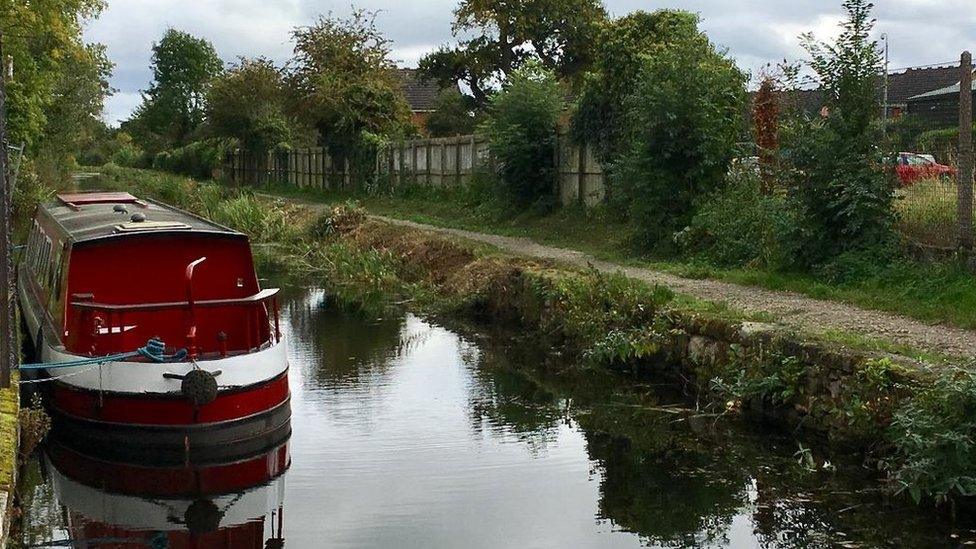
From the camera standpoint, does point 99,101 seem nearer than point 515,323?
No

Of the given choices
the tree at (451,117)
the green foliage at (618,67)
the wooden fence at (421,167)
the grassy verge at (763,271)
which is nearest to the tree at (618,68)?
the green foliage at (618,67)

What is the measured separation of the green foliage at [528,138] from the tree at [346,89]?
44.7ft

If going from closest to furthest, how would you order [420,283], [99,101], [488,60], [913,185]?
[913,185]
[420,283]
[488,60]
[99,101]

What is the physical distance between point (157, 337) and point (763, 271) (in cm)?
796

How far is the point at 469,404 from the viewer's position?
12797mm

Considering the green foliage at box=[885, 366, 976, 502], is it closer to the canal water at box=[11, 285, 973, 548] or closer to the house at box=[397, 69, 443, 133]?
the canal water at box=[11, 285, 973, 548]

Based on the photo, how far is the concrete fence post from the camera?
12867 millimetres

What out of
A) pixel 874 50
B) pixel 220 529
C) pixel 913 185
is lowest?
pixel 220 529

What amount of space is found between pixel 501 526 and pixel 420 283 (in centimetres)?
1205

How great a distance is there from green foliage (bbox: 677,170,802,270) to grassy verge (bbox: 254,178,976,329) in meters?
0.28

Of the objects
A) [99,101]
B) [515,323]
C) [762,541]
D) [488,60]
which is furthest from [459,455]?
[99,101]

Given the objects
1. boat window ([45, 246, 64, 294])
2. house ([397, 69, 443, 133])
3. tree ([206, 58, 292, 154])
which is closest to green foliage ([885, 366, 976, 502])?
boat window ([45, 246, 64, 294])

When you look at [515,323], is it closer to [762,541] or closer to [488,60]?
[762,541]

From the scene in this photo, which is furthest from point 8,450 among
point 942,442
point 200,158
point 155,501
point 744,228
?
point 200,158
